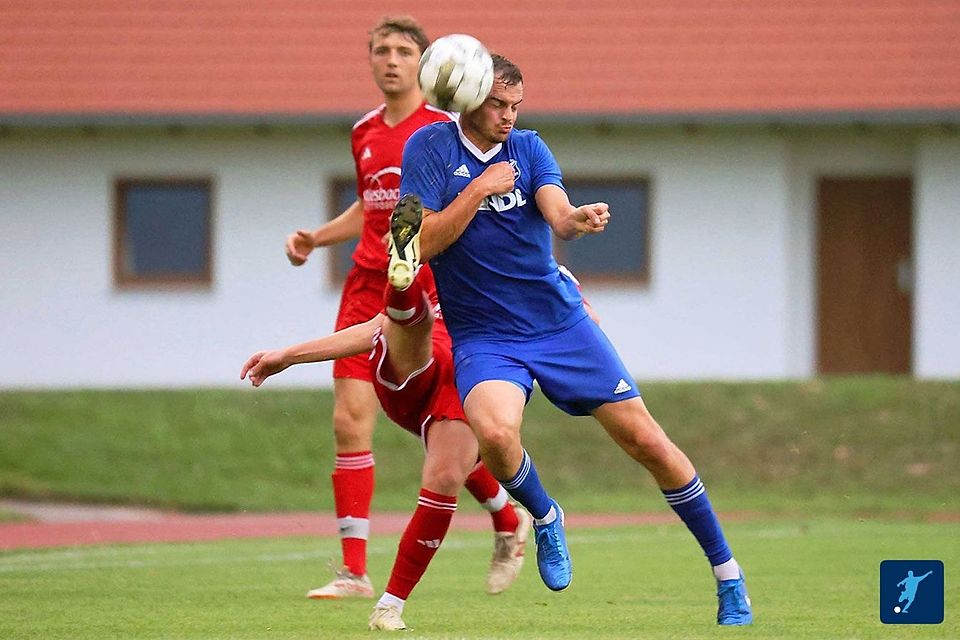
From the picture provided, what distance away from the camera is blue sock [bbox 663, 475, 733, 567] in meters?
7.08

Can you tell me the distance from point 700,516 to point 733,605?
0.38 metres

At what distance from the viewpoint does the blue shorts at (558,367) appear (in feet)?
22.9

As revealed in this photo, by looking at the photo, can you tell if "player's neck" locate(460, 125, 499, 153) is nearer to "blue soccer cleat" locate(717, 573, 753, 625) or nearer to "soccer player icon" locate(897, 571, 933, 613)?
"blue soccer cleat" locate(717, 573, 753, 625)

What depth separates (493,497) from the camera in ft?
29.1

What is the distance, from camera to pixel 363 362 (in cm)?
909

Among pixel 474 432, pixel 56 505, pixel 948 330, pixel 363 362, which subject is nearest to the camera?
pixel 474 432

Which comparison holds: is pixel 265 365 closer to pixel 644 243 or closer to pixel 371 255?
pixel 371 255

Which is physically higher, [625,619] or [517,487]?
[517,487]

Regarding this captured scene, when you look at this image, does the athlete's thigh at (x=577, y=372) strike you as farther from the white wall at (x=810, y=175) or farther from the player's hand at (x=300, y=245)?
the white wall at (x=810, y=175)

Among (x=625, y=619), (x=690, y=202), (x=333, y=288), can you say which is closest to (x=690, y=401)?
(x=690, y=202)

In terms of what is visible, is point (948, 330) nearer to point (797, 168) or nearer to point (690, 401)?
point (797, 168)

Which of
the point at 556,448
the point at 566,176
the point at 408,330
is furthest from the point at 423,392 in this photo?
the point at 566,176

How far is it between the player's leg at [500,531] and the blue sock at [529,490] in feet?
5.01

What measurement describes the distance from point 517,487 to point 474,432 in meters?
0.39
